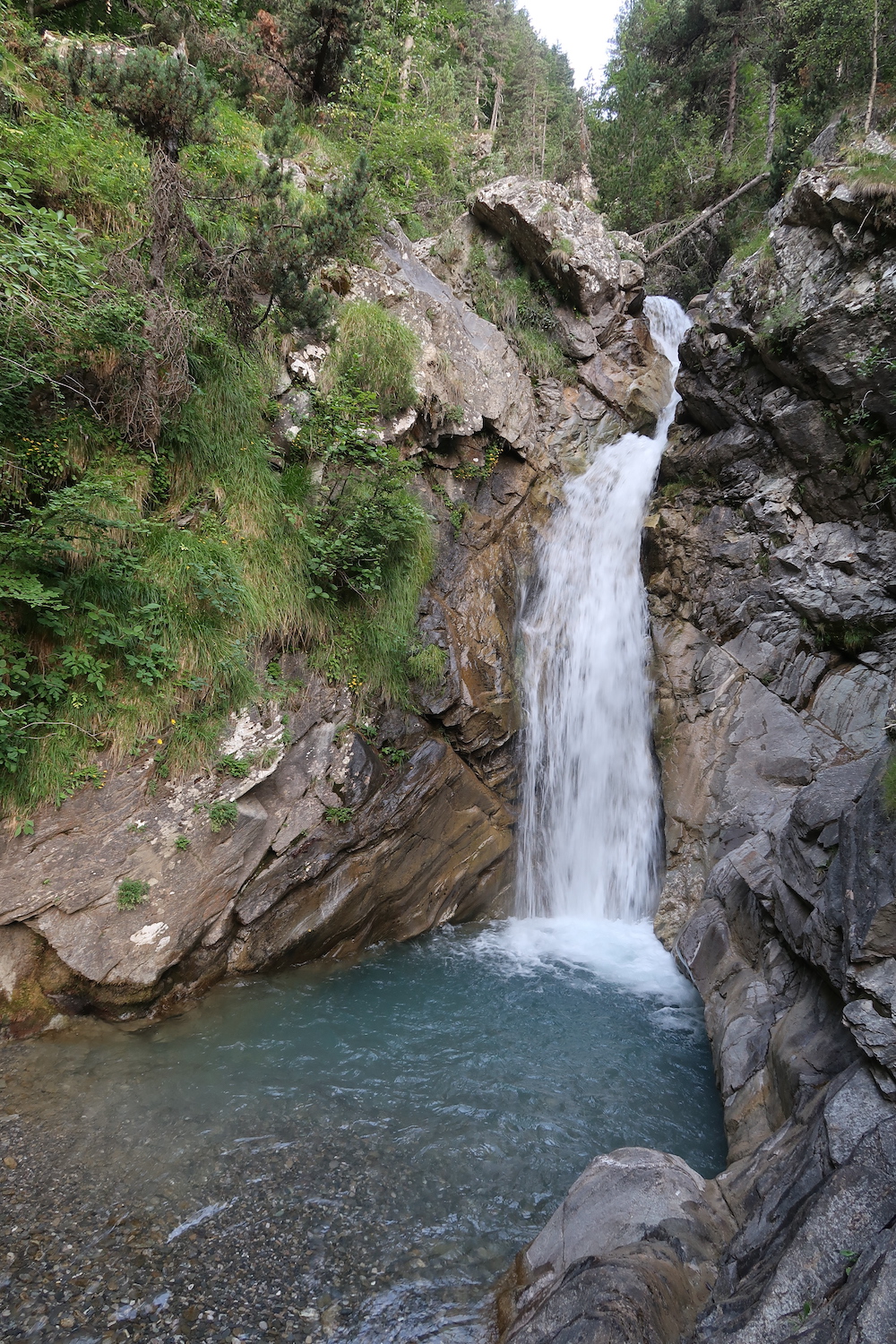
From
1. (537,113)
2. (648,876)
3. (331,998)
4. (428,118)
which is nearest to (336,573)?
(331,998)

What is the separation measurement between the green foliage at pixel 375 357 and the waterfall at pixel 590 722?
3.44 meters

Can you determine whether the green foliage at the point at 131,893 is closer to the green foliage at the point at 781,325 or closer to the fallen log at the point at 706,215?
the green foliage at the point at 781,325

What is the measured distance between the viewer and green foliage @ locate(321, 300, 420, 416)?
8977mm

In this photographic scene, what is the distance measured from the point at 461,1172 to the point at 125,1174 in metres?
2.15

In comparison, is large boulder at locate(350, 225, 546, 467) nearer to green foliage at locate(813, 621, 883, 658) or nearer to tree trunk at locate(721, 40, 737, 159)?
green foliage at locate(813, 621, 883, 658)

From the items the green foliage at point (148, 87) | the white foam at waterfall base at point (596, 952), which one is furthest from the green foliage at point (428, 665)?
the green foliage at point (148, 87)

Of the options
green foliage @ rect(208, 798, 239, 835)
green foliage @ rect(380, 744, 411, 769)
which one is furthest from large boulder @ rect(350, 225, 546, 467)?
green foliage @ rect(208, 798, 239, 835)

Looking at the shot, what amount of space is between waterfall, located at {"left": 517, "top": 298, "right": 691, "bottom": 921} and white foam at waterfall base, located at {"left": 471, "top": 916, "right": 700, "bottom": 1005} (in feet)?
1.13

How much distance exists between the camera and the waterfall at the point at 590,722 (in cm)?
919

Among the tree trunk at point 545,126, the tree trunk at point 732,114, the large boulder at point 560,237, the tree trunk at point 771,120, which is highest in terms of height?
the tree trunk at point 545,126

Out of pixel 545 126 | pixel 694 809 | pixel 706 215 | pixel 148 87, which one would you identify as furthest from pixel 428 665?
pixel 545 126

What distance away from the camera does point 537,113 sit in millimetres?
26812

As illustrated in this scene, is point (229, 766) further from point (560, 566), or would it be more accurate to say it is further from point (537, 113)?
point (537, 113)

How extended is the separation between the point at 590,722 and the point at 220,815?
221 inches
